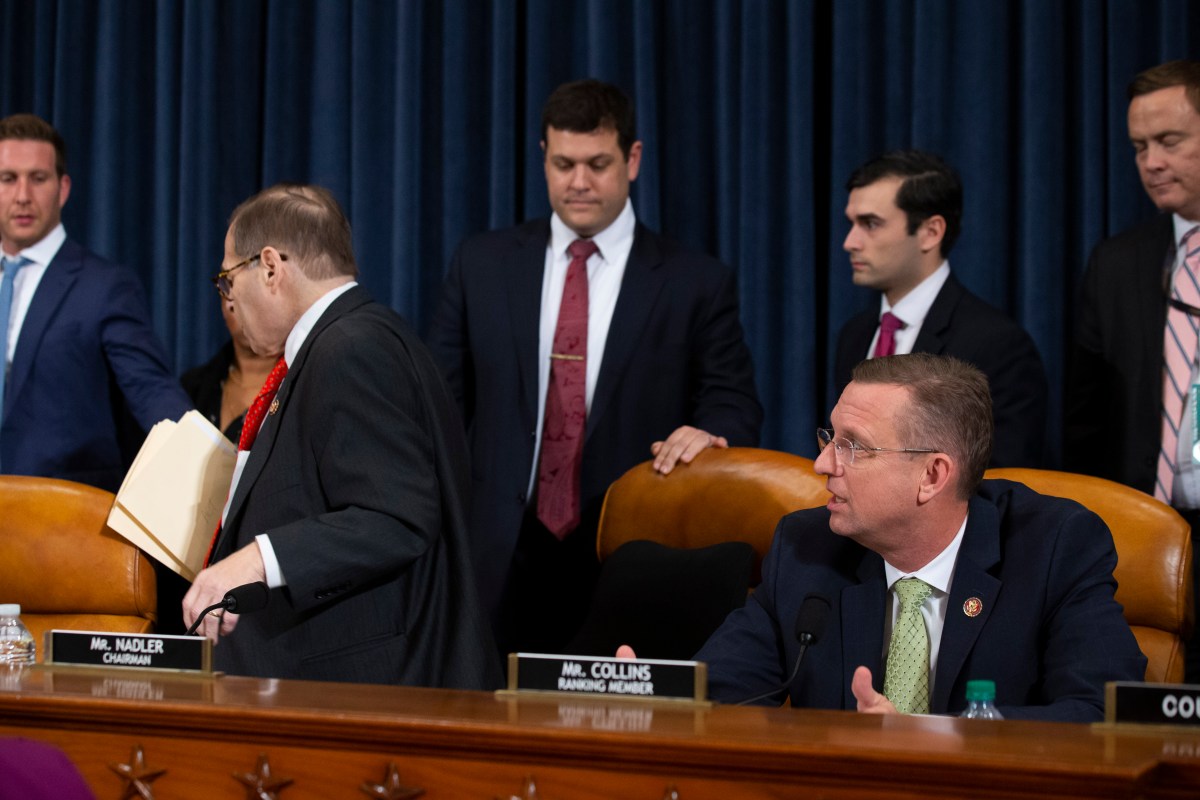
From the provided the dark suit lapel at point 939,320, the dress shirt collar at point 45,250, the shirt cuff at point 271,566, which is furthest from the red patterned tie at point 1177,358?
the dress shirt collar at point 45,250

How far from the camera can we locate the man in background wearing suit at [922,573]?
2.26 m

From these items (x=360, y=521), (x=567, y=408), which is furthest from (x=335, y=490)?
(x=567, y=408)

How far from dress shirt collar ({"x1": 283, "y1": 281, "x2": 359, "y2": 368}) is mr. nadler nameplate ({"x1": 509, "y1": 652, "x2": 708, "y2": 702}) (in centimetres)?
99

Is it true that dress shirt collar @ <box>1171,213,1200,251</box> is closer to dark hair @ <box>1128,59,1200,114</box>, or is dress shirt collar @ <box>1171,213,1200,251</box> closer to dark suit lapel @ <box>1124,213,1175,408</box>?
dark suit lapel @ <box>1124,213,1175,408</box>

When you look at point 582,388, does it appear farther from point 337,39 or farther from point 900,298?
point 337,39

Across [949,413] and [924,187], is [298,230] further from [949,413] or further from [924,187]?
[924,187]

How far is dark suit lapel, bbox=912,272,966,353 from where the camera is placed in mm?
3715

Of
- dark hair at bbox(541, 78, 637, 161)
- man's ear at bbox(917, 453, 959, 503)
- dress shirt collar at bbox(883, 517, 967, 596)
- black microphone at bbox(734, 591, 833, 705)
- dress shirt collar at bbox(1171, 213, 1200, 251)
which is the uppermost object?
dark hair at bbox(541, 78, 637, 161)

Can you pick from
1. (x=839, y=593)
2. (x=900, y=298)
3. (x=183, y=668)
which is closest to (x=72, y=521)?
(x=183, y=668)

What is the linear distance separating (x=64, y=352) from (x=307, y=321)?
1.65 m

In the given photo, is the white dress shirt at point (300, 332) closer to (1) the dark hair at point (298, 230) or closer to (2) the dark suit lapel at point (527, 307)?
(1) the dark hair at point (298, 230)

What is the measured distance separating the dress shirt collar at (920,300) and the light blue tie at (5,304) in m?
2.39

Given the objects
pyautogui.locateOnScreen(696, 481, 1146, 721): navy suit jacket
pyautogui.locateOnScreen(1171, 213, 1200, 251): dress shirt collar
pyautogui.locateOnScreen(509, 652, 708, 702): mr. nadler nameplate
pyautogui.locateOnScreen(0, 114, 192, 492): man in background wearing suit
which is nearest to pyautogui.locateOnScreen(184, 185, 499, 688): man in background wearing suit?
pyautogui.locateOnScreen(696, 481, 1146, 721): navy suit jacket

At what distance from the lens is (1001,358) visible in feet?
11.9
